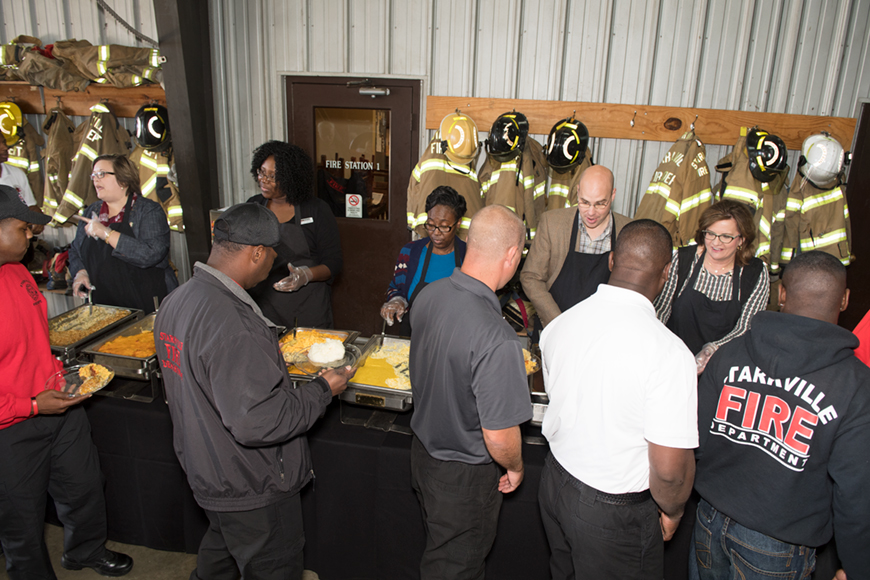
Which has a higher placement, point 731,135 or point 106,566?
point 731,135

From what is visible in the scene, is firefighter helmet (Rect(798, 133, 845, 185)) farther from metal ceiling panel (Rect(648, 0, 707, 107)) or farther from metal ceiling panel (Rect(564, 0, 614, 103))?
metal ceiling panel (Rect(564, 0, 614, 103))

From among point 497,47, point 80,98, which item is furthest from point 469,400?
point 80,98

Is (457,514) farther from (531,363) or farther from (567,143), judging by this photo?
(567,143)

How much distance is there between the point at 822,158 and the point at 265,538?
182 inches

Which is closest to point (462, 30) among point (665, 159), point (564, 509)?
point (665, 159)

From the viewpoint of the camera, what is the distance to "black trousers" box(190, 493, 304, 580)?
6.28 feet

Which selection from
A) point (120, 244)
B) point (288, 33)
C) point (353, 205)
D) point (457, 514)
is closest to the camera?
point (457, 514)

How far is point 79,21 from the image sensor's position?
16.2 ft

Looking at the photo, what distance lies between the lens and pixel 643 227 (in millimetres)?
1782

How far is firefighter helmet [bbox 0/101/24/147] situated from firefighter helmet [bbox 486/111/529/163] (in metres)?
4.72

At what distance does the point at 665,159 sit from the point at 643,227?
9.41 feet

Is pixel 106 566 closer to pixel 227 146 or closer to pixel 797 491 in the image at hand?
pixel 797 491

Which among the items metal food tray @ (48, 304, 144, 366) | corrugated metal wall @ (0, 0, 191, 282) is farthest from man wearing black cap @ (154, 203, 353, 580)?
corrugated metal wall @ (0, 0, 191, 282)

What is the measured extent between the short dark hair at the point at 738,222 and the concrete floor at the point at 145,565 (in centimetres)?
276
